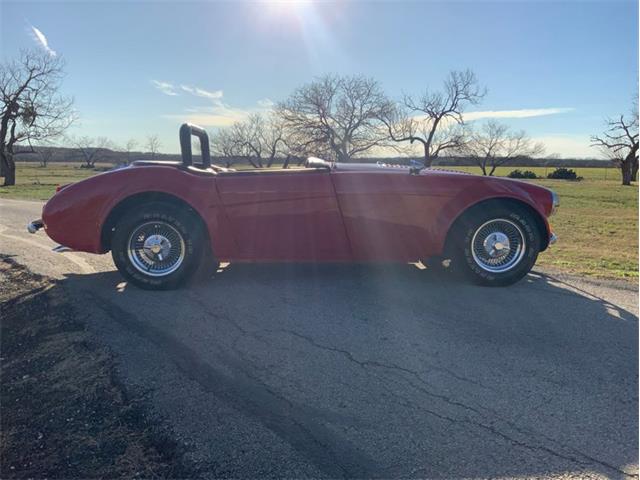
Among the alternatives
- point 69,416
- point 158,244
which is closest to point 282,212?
point 158,244

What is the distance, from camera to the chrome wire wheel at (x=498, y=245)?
4246mm

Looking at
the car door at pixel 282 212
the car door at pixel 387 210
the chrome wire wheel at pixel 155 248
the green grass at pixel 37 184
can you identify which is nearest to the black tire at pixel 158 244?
the chrome wire wheel at pixel 155 248

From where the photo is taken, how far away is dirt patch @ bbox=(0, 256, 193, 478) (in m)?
1.84

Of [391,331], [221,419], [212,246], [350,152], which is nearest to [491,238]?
[391,331]

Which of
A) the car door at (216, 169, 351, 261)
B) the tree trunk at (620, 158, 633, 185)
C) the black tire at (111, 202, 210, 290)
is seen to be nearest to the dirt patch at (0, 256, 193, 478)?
the black tire at (111, 202, 210, 290)

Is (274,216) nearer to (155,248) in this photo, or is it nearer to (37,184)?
(155,248)

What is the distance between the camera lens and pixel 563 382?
260 centimetres

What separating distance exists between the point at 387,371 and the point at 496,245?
219cm

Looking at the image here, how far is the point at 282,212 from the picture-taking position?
408 centimetres

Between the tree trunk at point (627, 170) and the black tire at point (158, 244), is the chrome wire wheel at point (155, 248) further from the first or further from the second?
the tree trunk at point (627, 170)

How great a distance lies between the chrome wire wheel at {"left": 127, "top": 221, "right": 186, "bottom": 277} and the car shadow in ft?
0.82

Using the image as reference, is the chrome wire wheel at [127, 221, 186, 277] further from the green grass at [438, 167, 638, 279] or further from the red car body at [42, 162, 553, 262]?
the green grass at [438, 167, 638, 279]

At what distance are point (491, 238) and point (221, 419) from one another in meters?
3.13

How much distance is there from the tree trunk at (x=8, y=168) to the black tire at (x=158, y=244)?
3201 cm
